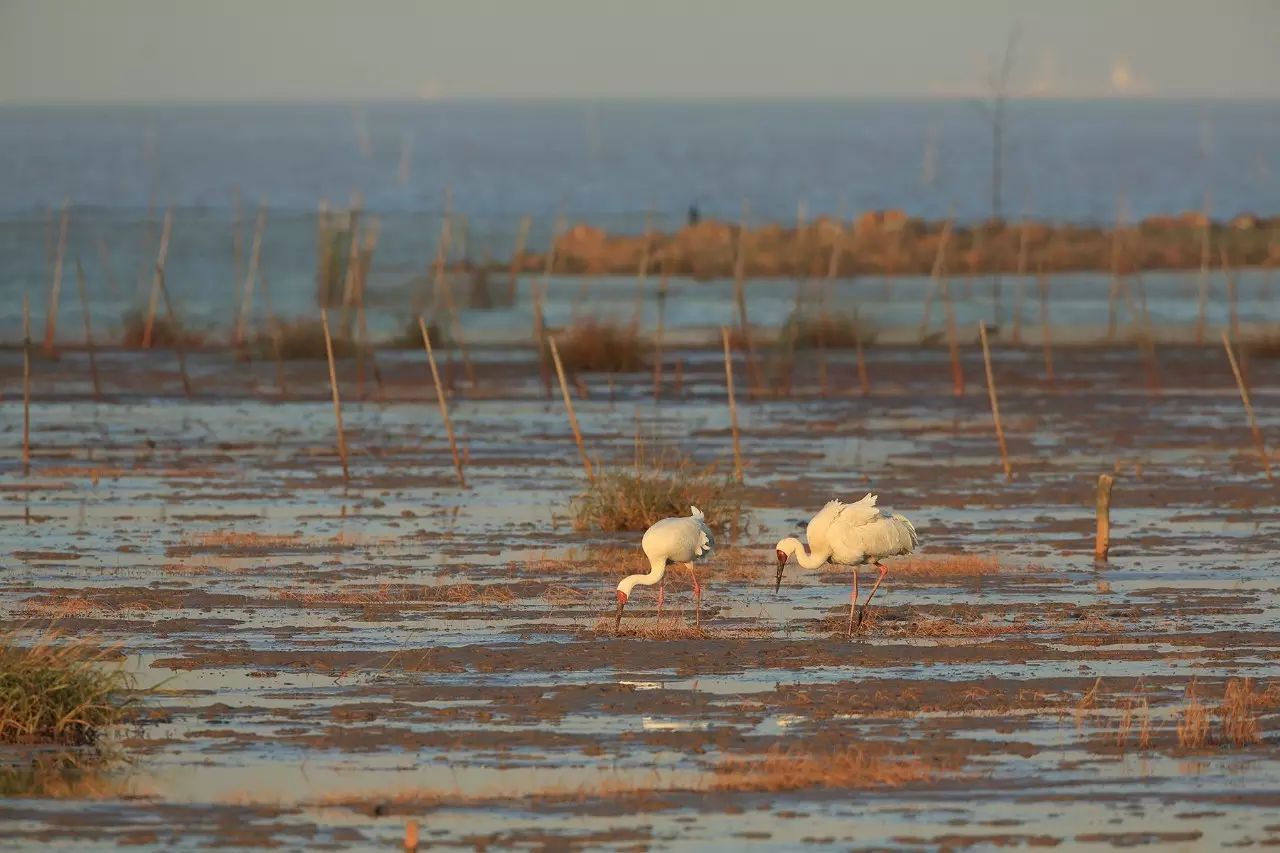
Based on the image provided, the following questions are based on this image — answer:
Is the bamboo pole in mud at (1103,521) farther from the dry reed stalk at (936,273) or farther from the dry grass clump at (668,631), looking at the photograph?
the dry reed stalk at (936,273)

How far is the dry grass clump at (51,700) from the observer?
31.8 ft

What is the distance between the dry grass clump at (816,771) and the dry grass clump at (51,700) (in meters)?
2.62

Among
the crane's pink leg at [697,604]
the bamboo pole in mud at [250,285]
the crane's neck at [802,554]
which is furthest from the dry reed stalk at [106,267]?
the crane's neck at [802,554]

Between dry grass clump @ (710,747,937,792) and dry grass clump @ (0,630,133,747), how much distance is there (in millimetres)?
2618

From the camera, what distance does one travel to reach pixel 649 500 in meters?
16.6

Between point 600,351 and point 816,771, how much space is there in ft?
72.6

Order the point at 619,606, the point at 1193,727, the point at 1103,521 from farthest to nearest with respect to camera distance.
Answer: the point at 1103,521 < the point at 619,606 < the point at 1193,727

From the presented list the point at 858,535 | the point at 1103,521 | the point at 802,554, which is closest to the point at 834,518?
the point at 858,535

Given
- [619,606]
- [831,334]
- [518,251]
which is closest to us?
[619,606]

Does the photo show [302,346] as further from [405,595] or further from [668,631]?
[668,631]

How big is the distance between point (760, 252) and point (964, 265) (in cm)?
443

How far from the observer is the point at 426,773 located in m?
9.20

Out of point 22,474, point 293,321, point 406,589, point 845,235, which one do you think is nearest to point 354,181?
point 845,235

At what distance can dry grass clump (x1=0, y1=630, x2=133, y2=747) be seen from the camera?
968cm
